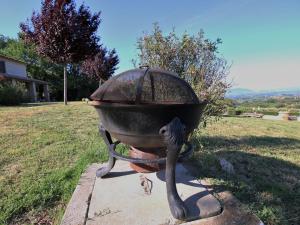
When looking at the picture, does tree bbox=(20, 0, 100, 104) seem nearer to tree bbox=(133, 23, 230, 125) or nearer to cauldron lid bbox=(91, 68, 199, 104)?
tree bbox=(133, 23, 230, 125)

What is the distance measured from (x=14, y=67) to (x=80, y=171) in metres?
26.7

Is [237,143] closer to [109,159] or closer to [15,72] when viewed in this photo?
[109,159]

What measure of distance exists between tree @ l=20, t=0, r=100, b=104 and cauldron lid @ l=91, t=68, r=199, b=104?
10.1m

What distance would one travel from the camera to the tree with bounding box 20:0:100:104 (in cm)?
1112

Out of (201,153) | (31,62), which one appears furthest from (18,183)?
(31,62)

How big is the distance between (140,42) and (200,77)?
1408mm

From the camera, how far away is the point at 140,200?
7.59 ft

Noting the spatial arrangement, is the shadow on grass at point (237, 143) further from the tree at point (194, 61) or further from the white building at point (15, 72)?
the white building at point (15, 72)

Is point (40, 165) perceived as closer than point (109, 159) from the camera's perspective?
No

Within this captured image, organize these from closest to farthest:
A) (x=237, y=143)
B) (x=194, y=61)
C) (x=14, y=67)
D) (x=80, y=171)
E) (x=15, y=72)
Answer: (x=80, y=171)
(x=194, y=61)
(x=237, y=143)
(x=14, y=67)
(x=15, y=72)

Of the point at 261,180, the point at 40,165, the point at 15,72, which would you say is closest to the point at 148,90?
the point at 261,180

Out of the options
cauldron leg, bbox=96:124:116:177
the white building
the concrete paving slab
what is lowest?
the concrete paving slab

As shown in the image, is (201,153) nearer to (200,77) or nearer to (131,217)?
(200,77)

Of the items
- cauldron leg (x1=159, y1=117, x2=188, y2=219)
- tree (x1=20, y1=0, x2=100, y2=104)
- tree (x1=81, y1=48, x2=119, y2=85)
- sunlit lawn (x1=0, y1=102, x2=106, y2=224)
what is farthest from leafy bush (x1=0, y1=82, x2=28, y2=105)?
cauldron leg (x1=159, y1=117, x2=188, y2=219)
